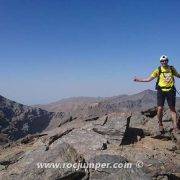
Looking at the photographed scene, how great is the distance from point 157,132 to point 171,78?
A: 9.59ft

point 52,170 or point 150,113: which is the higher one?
point 150,113

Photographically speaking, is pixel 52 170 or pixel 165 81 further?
pixel 165 81

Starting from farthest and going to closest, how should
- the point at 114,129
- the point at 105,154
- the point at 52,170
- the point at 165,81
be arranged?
the point at 114,129
the point at 165,81
the point at 105,154
the point at 52,170

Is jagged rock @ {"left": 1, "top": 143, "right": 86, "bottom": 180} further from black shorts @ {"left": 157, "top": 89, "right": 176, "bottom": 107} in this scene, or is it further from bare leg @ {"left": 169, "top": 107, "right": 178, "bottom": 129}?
bare leg @ {"left": 169, "top": 107, "right": 178, "bottom": 129}

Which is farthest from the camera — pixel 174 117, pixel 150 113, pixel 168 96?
pixel 150 113

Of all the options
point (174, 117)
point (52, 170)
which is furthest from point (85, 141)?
point (174, 117)

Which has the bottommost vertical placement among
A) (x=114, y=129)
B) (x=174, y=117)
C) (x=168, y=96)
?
(x=114, y=129)

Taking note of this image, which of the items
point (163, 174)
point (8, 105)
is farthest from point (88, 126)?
point (8, 105)

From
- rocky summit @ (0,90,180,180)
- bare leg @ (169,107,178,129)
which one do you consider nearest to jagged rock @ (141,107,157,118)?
rocky summit @ (0,90,180,180)

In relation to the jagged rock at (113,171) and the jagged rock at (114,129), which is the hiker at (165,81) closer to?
the jagged rock at (114,129)

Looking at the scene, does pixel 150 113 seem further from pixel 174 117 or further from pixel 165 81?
pixel 165 81

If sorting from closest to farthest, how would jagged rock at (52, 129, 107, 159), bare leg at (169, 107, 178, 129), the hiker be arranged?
jagged rock at (52, 129, 107, 159) < the hiker < bare leg at (169, 107, 178, 129)

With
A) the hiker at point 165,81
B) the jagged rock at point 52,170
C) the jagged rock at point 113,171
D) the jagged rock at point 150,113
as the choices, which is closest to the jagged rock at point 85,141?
the jagged rock at point 113,171

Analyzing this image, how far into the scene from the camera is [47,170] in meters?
11.9
